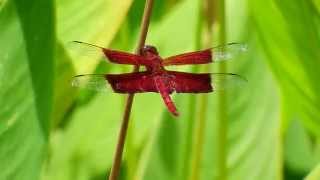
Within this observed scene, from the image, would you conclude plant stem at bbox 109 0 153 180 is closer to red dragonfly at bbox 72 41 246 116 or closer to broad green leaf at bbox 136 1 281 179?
red dragonfly at bbox 72 41 246 116

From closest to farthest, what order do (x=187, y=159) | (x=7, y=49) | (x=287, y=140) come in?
(x=7, y=49) < (x=187, y=159) < (x=287, y=140)

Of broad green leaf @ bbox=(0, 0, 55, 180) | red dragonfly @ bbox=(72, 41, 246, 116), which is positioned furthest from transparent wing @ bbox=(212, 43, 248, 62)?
broad green leaf @ bbox=(0, 0, 55, 180)

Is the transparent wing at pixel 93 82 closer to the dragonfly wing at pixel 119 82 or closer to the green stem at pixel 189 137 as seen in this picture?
the dragonfly wing at pixel 119 82

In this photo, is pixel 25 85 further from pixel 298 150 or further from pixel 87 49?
pixel 298 150

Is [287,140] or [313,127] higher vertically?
[313,127]

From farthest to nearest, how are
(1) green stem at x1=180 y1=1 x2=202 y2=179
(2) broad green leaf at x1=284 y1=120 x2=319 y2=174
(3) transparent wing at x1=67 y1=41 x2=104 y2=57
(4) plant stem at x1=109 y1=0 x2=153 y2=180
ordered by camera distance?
(2) broad green leaf at x1=284 y1=120 x2=319 y2=174
(1) green stem at x1=180 y1=1 x2=202 y2=179
(3) transparent wing at x1=67 y1=41 x2=104 y2=57
(4) plant stem at x1=109 y1=0 x2=153 y2=180

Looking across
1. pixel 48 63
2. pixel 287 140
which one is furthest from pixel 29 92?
pixel 287 140

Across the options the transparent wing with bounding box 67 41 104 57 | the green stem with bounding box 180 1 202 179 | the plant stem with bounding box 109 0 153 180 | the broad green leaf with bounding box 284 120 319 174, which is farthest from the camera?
the broad green leaf with bounding box 284 120 319 174

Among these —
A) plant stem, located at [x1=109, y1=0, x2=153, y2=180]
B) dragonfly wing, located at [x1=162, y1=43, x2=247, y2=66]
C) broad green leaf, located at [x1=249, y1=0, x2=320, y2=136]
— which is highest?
plant stem, located at [x1=109, y1=0, x2=153, y2=180]

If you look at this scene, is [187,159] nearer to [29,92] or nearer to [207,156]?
[207,156]
